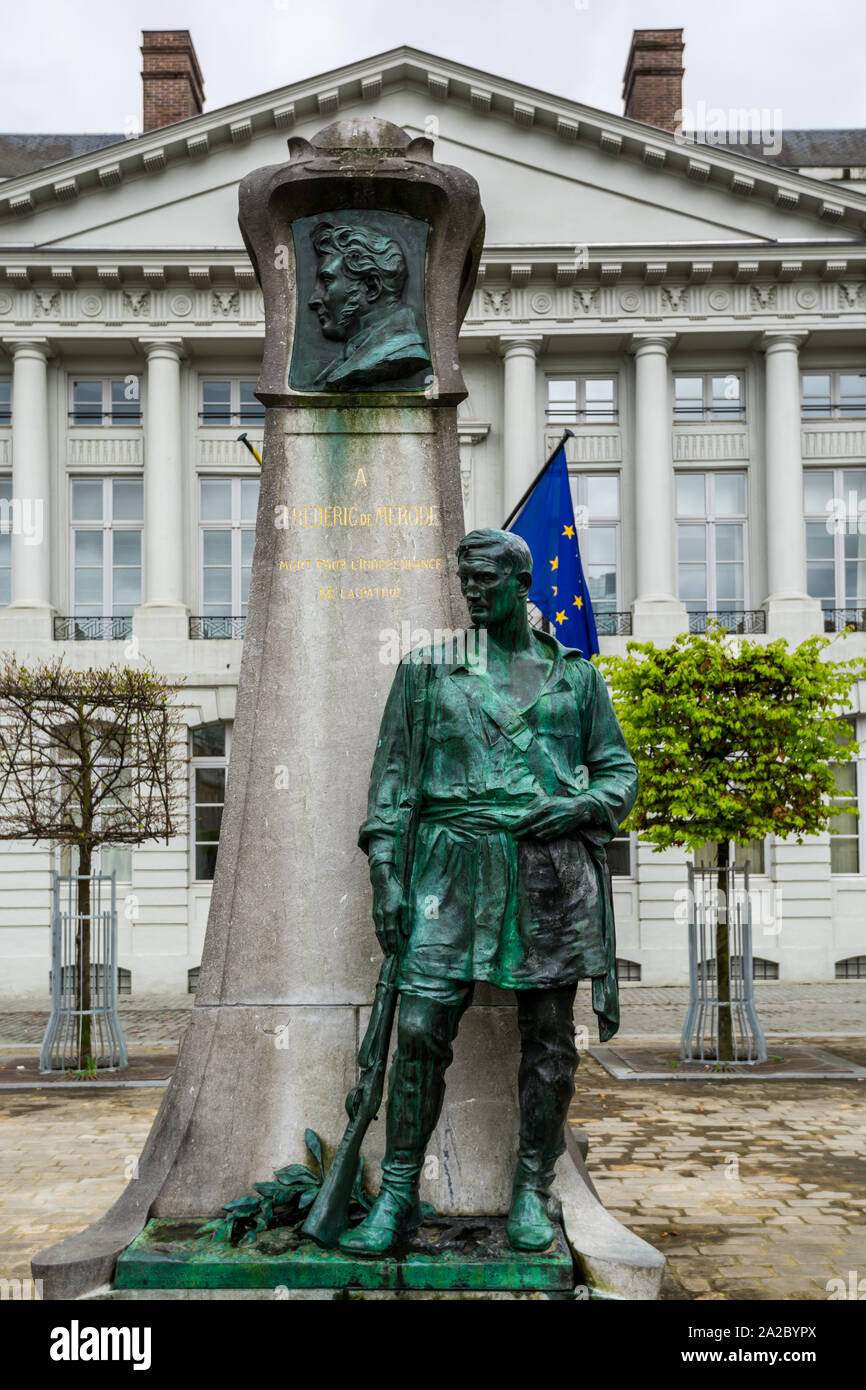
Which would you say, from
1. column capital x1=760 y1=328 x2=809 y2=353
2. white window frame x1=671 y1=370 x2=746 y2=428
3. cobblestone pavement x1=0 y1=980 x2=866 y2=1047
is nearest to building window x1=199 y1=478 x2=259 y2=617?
cobblestone pavement x1=0 y1=980 x2=866 y2=1047

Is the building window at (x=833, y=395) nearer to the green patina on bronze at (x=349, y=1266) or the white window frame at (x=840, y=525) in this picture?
the white window frame at (x=840, y=525)

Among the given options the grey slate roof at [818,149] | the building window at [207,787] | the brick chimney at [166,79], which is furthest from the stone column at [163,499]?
the grey slate roof at [818,149]

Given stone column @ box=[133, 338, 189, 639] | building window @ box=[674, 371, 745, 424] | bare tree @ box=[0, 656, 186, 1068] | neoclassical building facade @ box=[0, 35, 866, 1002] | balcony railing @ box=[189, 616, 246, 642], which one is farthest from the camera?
building window @ box=[674, 371, 745, 424]

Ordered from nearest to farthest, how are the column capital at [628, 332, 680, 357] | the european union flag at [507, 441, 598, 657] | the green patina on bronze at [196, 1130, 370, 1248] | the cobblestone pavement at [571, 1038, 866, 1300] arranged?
the green patina on bronze at [196, 1130, 370, 1248], the cobblestone pavement at [571, 1038, 866, 1300], the european union flag at [507, 441, 598, 657], the column capital at [628, 332, 680, 357]

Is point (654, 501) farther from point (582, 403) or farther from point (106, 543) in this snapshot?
point (106, 543)

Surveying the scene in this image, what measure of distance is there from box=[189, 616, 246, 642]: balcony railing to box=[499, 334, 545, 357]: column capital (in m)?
7.54

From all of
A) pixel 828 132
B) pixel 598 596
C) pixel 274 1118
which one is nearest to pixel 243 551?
pixel 598 596

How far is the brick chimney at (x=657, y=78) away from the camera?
31094 mm

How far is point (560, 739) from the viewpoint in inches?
201

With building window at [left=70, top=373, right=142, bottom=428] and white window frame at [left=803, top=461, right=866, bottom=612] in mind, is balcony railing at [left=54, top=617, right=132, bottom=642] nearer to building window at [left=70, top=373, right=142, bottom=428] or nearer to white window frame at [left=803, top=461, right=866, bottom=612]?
building window at [left=70, top=373, right=142, bottom=428]

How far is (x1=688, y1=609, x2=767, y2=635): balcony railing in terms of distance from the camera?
27.5m

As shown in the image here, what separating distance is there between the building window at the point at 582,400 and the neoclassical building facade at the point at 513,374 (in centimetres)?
5

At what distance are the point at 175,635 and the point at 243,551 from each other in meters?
2.43

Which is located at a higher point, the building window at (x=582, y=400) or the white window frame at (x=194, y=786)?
the building window at (x=582, y=400)
